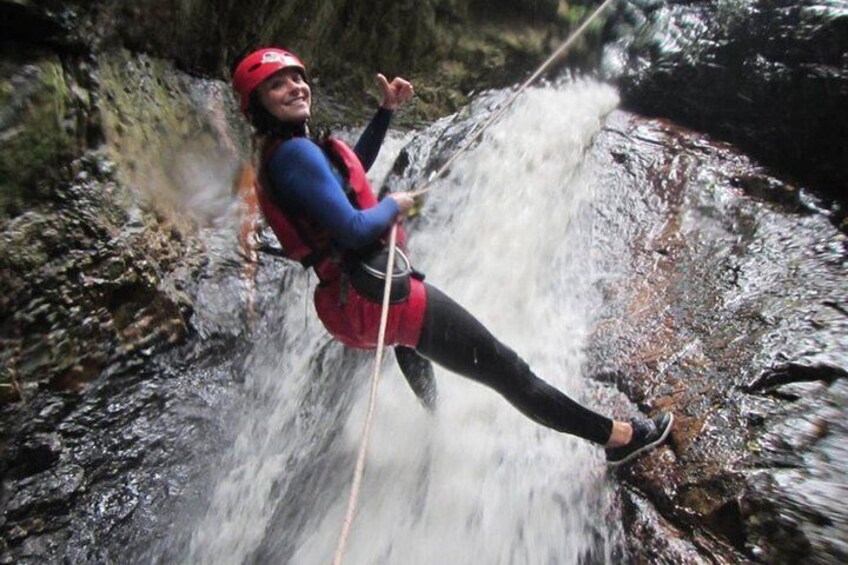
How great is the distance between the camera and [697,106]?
231 inches

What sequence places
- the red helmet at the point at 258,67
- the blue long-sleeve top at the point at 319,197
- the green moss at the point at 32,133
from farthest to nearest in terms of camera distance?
1. the green moss at the point at 32,133
2. the red helmet at the point at 258,67
3. the blue long-sleeve top at the point at 319,197

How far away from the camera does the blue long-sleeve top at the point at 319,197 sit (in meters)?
2.38

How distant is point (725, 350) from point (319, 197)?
104 inches

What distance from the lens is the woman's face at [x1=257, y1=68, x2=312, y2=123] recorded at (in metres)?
2.54

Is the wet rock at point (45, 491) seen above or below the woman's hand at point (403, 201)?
below

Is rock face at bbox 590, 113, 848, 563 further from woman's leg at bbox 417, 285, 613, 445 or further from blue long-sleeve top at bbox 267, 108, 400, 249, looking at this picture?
blue long-sleeve top at bbox 267, 108, 400, 249

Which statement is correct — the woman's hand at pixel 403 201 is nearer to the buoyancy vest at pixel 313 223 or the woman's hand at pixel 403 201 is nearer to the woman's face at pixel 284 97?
the buoyancy vest at pixel 313 223

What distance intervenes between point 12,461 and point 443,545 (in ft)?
8.08

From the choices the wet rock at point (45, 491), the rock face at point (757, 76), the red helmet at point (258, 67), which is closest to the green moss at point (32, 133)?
the wet rock at point (45, 491)

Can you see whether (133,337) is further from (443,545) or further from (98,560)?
(443,545)

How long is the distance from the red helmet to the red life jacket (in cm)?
29

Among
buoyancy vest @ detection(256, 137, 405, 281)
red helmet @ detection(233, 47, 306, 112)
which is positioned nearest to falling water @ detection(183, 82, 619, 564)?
buoyancy vest @ detection(256, 137, 405, 281)

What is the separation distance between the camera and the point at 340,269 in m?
2.67

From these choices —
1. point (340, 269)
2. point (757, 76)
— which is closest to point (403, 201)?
point (340, 269)
